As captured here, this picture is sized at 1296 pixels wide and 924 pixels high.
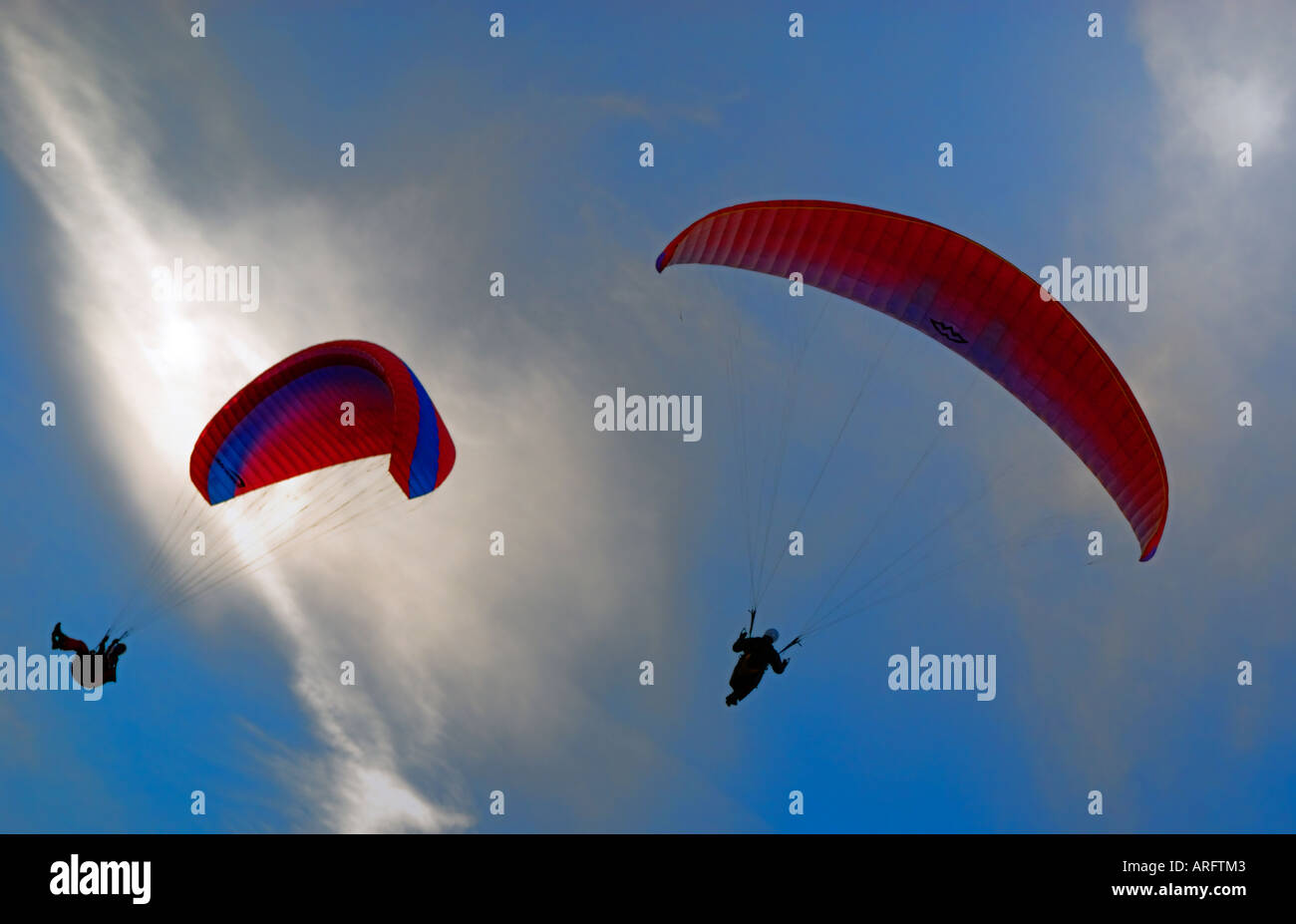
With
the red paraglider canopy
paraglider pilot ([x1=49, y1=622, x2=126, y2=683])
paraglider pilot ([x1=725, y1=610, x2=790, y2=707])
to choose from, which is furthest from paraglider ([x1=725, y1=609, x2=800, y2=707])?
paraglider pilot ([x1=49, y1=622, x2=126, y2=683])

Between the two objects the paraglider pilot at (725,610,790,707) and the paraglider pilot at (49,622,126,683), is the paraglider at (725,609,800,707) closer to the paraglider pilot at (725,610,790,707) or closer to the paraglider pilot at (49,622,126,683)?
the paraglider pilot at (725,610,790,707)

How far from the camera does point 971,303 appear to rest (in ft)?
63.3

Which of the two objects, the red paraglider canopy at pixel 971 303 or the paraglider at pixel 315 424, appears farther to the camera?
the paraglider at pixel 315 424

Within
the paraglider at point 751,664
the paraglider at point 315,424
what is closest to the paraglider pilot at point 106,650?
the paraglider at point 315,424

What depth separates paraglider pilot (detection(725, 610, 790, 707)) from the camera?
19.8m

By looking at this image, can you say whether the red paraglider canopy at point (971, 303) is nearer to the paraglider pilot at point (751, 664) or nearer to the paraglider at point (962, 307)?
the paraglider at point (962, 307)

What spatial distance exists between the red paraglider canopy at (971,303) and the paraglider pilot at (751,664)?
684 centimetres

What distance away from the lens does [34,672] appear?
24.1m

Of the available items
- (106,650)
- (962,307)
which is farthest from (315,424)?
(962,307)

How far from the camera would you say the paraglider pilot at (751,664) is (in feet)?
64.8
